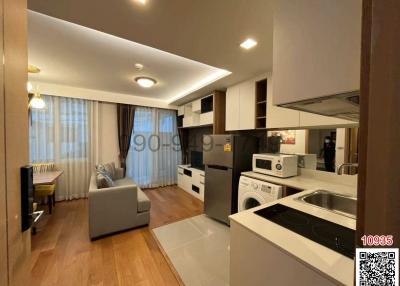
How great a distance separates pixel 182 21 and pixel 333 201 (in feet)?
6.91

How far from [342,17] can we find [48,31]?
8.25 ft

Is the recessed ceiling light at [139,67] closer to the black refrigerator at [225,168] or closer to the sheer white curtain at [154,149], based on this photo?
the black refrigerator at [225,168]

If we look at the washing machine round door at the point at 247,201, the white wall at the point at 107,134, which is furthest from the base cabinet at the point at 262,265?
the white wall at the point at 107,134

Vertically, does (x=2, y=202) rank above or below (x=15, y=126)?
below

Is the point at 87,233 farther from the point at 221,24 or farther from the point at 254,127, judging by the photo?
the point at 221,24

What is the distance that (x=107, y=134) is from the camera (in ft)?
14.0

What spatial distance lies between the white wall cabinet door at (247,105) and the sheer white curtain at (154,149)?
261 centimetres

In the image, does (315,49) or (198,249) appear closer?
(315,49)

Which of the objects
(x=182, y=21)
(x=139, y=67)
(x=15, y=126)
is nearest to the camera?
(x=15, y=126)

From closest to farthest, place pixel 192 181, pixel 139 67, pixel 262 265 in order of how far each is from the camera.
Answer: pixel 262 265, pixel 139 67, pixel 192 181

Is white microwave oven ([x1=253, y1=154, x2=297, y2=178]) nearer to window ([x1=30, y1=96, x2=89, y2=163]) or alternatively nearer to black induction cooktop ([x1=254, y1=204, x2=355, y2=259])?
black induction cooktop ([x1=254, y1=204, x2=355, y2=259])

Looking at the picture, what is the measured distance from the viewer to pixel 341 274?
2.10 ft

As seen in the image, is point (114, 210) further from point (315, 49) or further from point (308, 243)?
point (315, 49)

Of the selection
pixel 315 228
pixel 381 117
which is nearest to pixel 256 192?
pixel 315 228
